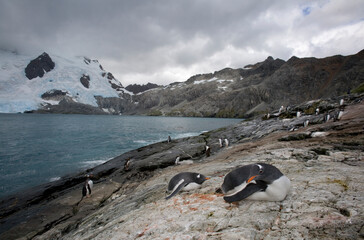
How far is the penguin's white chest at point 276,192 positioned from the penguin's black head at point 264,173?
111 millimetres

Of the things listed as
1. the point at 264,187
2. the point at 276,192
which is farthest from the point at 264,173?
the point at 276,192

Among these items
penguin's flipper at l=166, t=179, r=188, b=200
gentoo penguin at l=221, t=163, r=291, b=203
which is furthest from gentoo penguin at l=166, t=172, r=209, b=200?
gentoo penguin at l=221, t=163, r=291, b=203

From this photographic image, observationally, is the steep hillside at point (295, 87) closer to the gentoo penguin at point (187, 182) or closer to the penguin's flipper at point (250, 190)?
the gentoo penguin at point (187, 182)

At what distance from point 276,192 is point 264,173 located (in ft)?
1.41

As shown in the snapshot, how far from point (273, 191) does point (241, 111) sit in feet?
572

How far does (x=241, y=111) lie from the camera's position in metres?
168

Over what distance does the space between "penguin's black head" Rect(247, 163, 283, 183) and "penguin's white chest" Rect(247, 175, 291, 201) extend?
111mm

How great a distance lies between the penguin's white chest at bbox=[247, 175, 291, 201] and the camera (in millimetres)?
3615

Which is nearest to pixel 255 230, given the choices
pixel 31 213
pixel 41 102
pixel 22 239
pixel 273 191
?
pixel 273 191

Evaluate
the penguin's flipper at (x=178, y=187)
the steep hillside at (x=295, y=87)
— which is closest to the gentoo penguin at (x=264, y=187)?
the penguin's flipper at (x=178, y=187)

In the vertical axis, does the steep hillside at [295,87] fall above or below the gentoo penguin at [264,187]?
above

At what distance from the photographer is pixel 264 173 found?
379cm

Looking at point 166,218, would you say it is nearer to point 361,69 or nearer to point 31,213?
point 31,213

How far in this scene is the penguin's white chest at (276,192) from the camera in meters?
3.62
